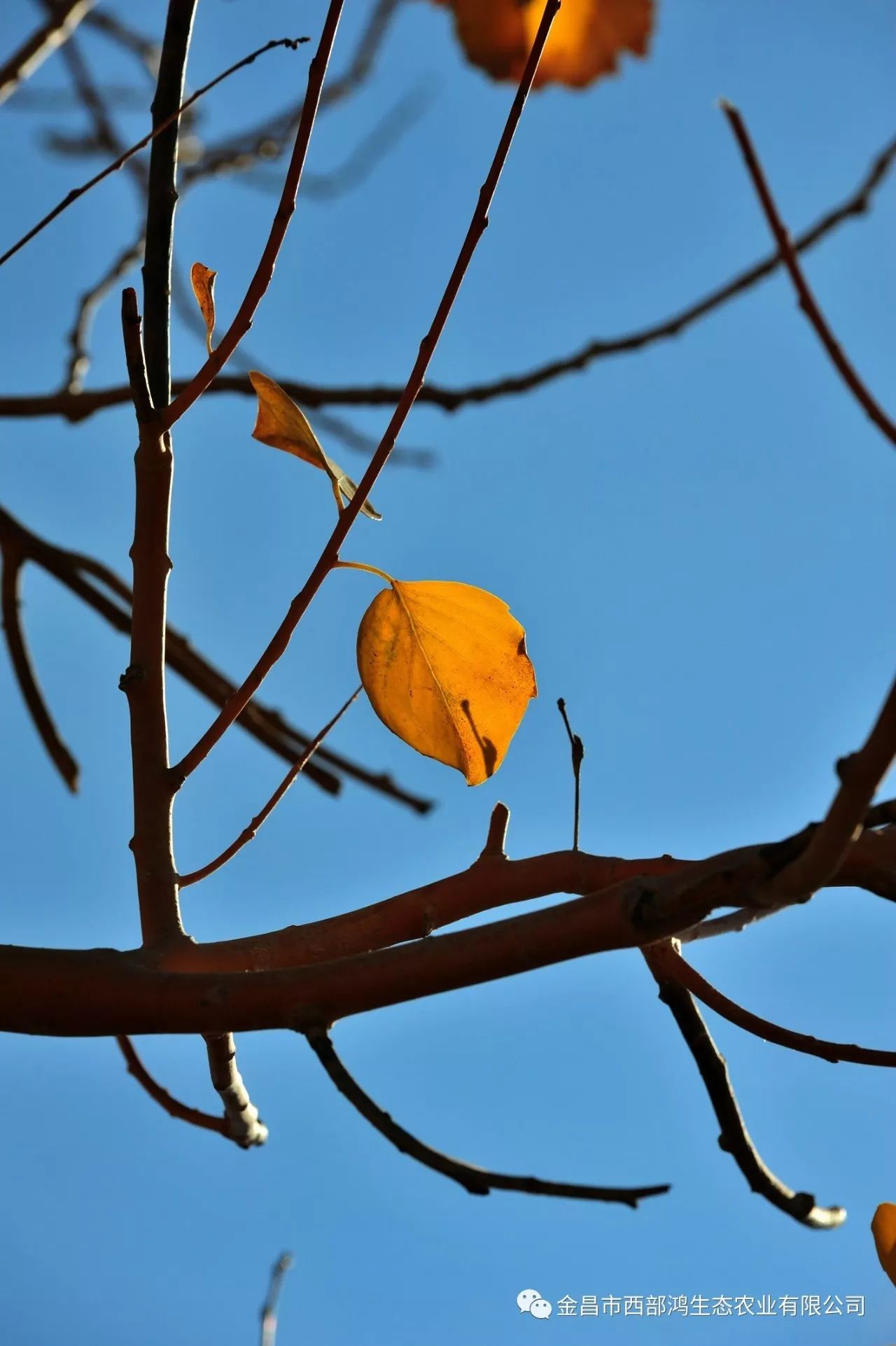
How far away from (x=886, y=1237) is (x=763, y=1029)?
0.35 ft

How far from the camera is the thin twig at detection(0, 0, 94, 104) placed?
0.59 metres

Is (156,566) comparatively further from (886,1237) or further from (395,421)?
(886,1237)

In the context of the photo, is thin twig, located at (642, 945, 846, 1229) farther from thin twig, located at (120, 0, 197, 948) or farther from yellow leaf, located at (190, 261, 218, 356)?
yellow leaf, located at (190, 261, 218, 356)

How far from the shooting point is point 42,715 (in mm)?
765

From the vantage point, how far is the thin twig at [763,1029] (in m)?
0.32

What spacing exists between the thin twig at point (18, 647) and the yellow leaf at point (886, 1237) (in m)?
0.59

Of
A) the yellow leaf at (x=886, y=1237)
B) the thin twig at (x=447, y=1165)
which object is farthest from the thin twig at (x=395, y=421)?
the yellow leaf at (x=886, y=1237)

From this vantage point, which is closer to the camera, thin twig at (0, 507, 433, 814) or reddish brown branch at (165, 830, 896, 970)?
reddish brown branch at (165, 830, 896, 970)

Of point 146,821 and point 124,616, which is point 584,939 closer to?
point 146,821

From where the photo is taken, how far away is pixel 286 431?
412mm

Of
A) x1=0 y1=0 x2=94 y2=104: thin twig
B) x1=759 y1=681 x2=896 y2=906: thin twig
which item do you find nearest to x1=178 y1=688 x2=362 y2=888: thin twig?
x1=759 y1=681 x2=896 y2=906: thin twig

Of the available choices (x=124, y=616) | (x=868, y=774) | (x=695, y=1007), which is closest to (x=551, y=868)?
(x=695, y=1007)

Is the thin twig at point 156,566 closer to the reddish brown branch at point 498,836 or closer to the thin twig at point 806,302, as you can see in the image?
the reddish brown branch at point 498,836

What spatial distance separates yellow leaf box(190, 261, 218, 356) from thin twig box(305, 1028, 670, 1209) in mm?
258
